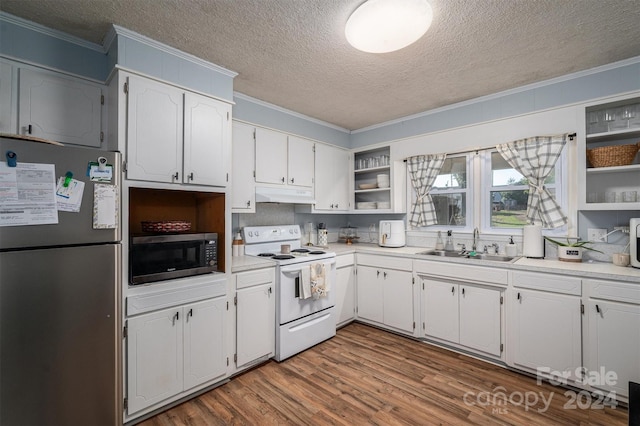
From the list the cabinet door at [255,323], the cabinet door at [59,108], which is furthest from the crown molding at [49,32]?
the cabinet door at [255,323]

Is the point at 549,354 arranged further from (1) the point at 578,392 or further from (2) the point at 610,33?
(2) the point at 610,33

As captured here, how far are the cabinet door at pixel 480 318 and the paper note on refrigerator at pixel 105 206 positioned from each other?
112 inches

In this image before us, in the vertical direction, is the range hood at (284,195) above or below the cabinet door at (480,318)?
above

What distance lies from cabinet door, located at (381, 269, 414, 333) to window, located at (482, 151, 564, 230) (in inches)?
44.8

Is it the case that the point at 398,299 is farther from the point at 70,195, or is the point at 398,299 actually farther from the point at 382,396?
the point at 70,195

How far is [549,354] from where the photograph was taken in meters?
2.28

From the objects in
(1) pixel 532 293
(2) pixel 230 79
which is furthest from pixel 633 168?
(2) pixel 230 79

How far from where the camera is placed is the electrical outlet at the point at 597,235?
247 cm

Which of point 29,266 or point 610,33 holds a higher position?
point 610,33

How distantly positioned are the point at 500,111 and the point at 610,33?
103 centimetres

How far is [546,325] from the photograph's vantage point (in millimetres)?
2301

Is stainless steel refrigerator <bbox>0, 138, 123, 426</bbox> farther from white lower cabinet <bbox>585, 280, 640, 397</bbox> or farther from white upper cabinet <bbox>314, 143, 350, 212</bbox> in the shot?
white lower cabinet <bbox>585, 280, 640, 397</bbox>

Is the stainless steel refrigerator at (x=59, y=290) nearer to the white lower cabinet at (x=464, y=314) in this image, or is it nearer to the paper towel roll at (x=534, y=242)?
the white lower cabinet at (x=464, y=314)

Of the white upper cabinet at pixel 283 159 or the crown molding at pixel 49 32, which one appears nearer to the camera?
the crown molding at pixel 49 32
